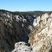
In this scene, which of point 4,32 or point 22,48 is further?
point 4,32

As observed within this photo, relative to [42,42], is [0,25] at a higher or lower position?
lower

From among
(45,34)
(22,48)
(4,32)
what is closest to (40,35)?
(45,34)

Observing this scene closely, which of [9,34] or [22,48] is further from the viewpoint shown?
[9,34]

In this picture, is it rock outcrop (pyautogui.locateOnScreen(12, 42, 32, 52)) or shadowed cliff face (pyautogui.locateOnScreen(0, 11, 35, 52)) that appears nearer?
rock outcrop (pyautogui.locateOnScreen(12, 42, 32, 52))

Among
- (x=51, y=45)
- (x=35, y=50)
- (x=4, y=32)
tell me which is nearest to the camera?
(x=51, y=45)

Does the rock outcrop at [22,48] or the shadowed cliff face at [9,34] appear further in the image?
the shadowed cliff face at [9,34]

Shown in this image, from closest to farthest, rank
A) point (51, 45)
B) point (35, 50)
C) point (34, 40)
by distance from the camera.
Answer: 1. point (51, 45)
2. point (35, 50)
3. point (34, 40)

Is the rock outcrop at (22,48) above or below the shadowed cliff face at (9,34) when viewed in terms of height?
above

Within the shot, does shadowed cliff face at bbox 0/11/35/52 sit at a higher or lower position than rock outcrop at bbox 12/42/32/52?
lower

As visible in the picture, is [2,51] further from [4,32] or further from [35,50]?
[35,50]

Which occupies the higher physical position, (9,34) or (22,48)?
(22,48)

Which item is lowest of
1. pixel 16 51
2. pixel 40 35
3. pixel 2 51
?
pixel 2 51
